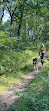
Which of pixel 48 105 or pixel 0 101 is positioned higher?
pixel 48 105

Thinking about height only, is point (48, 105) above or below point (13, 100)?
above

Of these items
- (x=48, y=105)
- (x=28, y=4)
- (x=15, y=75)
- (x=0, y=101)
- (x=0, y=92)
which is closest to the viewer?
(x=48, y=105)

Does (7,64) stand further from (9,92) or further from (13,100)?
(13,100)

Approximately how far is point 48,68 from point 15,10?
24.2ft

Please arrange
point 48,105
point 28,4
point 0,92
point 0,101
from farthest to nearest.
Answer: point 28,4, point 0,92, point 0,101, point 48,105

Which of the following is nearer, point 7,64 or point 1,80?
point 1,80

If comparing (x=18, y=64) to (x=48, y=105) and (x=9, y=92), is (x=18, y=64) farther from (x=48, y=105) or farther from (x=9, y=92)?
(x=48, y=105)

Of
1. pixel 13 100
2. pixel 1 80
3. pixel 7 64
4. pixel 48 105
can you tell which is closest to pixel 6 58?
pixel 7 64

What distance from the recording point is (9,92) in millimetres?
5426

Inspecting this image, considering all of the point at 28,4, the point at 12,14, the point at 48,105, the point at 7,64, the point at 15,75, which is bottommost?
the point at 15,75

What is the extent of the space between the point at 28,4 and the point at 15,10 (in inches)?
77.9

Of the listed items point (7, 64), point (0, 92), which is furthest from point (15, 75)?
point (0, 92)

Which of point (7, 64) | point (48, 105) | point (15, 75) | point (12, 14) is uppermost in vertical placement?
point (12, 14)

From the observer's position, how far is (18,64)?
8430mm
